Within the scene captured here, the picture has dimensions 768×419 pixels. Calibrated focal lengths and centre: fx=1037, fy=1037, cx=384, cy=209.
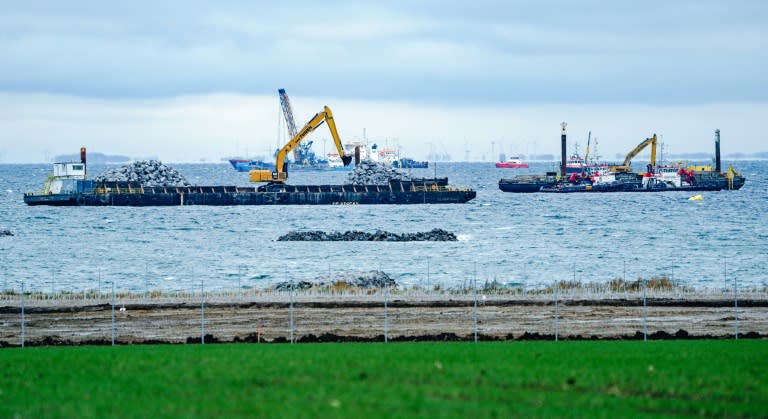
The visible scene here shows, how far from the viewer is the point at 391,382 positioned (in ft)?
62.0

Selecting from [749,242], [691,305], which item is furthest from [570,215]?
[691,305]

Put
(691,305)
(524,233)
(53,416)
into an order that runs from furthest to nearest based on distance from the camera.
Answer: (524,233)
(691,305)
(53,416)

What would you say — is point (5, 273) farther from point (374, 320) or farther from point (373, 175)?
point (373, 175)

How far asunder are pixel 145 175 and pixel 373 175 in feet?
111

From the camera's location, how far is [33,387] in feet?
62.1

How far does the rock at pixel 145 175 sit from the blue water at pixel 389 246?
14.2 m

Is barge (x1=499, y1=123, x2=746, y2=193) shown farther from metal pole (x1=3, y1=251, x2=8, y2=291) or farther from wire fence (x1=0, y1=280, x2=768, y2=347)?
wire fence (x1=0, y1=280, x2=768, y2=347)

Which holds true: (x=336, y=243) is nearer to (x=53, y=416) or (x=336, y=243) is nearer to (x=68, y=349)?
(x=68, y=349)

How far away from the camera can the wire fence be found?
99.2 feet

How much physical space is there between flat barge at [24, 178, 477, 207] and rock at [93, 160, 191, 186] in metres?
3.52

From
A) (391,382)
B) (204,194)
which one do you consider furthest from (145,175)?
(391,382)

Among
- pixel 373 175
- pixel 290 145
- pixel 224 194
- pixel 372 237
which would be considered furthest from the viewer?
pixel 373 175

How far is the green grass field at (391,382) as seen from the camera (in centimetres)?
1642

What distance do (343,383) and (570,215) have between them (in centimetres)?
10123
